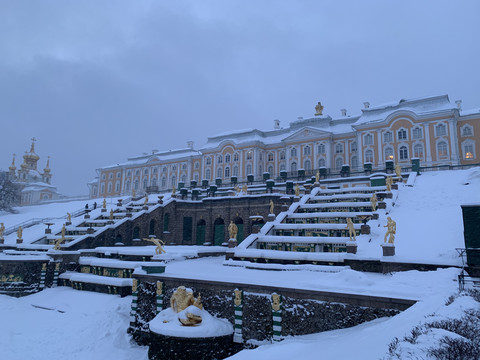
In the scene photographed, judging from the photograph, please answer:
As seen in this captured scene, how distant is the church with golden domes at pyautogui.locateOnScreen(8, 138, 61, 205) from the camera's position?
81.6 metres

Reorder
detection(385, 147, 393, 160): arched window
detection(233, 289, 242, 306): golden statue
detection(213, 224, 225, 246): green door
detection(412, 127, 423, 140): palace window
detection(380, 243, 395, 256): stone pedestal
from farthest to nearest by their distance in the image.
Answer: detection(385, 147, 393, 160): arched window
detection(412, 127, 423, 140): palace window
detection(213, 224, 225, 246): green door
detection(380, 243, 395, 256): stone pedestal
detection(233, 289, 242, 306): golden statue

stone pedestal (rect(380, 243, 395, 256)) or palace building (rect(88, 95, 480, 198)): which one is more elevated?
palace building (rect(88, 95, 480, 198))

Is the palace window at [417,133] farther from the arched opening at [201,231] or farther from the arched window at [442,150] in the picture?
the arched opening at [201,231]

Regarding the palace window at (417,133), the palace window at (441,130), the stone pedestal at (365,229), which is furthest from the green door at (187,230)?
the palace window at (441,130)

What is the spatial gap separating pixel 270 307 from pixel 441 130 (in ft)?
133

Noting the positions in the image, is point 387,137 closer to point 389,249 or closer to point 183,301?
point 389,249

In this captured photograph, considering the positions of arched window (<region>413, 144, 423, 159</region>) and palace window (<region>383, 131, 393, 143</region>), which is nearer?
arched window (<region>413, 144, 423, 159</region>)

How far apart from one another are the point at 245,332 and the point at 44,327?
8.82m

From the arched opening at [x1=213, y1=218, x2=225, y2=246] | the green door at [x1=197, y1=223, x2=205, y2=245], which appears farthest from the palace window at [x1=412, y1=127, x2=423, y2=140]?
the green door at [x1=197, y1=223, x2=205, y2=245]

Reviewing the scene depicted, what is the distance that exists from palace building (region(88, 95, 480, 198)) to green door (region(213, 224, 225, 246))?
18403mm

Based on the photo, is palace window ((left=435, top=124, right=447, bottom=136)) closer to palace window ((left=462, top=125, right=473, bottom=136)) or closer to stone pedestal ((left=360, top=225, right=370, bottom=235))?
palace window ((left=462, top=125, right=473, bottom=136))

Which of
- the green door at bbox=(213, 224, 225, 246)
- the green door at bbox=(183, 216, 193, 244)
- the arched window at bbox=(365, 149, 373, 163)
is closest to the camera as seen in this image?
the green door at bbox=(213, 224, 225, 246)

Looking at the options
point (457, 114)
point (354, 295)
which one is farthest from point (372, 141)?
point (354, 295)

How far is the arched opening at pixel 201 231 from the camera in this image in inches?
1237
